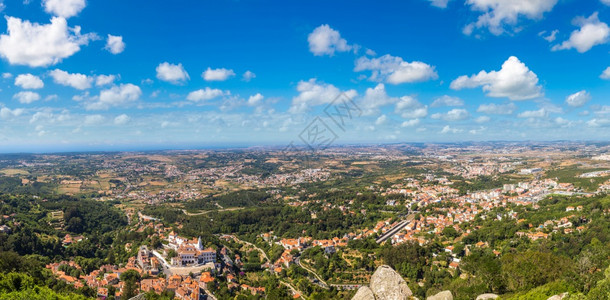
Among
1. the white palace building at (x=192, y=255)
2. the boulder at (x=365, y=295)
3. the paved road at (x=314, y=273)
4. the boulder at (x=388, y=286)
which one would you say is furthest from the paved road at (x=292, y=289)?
the boulder at (x=388, y=286)

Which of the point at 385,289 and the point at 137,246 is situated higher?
the point at 385,289

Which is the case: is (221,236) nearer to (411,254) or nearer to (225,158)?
(411,254)

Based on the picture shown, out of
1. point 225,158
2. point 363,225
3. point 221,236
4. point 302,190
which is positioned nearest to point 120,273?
point 221,236

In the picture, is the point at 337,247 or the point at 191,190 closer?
the point at 337,247

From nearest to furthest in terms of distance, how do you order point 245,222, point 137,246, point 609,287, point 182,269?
point 609,287
point 182,269
point 137,246
point 245,222

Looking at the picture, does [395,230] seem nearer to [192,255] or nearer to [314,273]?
[314,273]

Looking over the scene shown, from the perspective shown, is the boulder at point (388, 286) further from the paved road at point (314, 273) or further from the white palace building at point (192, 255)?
the white palace building at point (192, 255)

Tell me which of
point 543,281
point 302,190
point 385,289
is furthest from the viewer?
point 302,190

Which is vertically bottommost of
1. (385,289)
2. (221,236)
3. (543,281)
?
(221,236)
